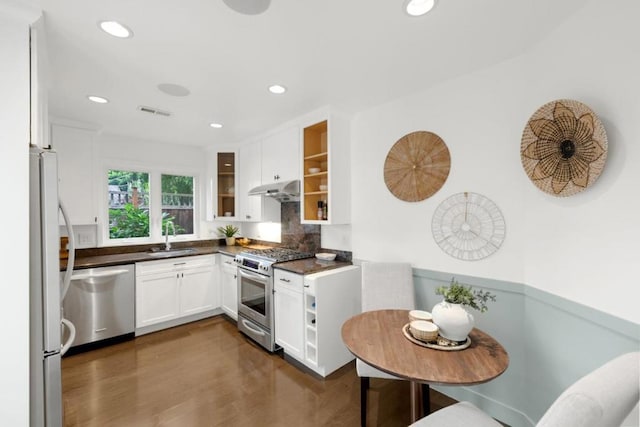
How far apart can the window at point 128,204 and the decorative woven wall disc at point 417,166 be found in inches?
134

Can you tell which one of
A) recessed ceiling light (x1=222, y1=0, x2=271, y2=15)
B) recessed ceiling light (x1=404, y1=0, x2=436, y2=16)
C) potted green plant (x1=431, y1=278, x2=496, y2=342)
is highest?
recessed ceiling light (x1=404, y1=0, x2=436, y2=16)

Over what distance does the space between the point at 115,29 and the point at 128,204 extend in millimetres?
2837

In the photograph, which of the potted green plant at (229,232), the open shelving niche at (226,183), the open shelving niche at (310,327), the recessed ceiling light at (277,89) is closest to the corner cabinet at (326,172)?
the recessed ceiling light at (277,89)

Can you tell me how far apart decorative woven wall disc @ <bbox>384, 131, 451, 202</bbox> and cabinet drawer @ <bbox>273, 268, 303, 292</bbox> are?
1.21 metres

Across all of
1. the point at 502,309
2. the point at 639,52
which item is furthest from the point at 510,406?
the point at 639,52

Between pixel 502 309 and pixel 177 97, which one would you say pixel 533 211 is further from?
pixel 177 97

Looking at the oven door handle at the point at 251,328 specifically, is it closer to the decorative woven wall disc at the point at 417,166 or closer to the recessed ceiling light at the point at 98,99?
the decorative woven wall disc at the point at 417,166

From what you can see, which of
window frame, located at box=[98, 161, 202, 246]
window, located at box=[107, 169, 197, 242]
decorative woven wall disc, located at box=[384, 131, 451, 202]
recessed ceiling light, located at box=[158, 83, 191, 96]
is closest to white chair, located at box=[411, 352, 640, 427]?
decorative woven wall disc, located at box=[384, 131, 451, 202]

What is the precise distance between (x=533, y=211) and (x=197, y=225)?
4233 mm

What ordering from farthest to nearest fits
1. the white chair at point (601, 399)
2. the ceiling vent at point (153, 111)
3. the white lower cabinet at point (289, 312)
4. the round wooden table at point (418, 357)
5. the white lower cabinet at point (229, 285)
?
the white lower cabinet at point (229, 285), the ceiling vent at point (153, 111), the white lower cabinet at point (289, 312), the round wooden table at point (418, 357), the white chair at point (601, 399)

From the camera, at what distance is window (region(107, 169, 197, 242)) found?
145 inches

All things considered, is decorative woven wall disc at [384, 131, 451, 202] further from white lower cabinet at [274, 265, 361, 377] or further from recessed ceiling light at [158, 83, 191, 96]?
recessed ceiling light at [158, 83, 191, 96]

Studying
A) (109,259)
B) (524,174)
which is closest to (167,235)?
(109,259)

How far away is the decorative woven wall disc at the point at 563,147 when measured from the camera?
133 cm
